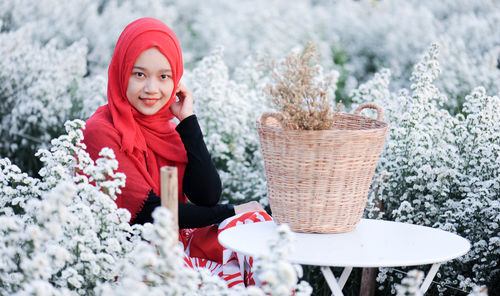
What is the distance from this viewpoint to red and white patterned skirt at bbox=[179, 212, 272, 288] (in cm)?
245

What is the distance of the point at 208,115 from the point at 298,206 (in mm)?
2136

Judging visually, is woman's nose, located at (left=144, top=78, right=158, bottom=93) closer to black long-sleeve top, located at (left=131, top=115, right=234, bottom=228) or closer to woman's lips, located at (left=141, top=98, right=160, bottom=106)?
woman's lips, located at (left=141, top=98, right=160, bottom=106)

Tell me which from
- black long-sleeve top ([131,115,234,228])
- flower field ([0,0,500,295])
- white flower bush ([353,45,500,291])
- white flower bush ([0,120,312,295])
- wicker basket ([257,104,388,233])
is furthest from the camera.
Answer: white flower bush ([353,45,500,291])

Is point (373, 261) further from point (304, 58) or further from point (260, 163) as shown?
point (260, 163)

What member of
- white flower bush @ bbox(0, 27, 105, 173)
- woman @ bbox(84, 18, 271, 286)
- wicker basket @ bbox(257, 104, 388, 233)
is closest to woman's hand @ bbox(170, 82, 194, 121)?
woman @ bbox(84, 18, 271, 286)

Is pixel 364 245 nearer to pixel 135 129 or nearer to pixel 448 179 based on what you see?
A: pixel 135 129

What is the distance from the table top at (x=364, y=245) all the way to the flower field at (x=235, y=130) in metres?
0.17

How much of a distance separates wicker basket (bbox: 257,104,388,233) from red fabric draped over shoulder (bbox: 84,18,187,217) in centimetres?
59

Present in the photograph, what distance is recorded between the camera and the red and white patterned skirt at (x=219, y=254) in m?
2.45

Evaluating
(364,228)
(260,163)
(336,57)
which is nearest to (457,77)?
(336,57)

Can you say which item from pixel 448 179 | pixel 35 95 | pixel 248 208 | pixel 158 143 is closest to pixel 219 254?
pixel 248 208

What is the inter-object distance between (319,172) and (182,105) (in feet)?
2.86

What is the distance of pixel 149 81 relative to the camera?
8.20ft

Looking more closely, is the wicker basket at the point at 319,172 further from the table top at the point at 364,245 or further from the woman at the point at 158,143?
the woman at the point at 158,143
